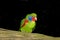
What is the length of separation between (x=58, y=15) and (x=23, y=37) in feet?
7.02

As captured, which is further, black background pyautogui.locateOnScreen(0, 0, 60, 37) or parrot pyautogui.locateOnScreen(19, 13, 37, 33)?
black background pyautogui.locateOnScreen(0, 0, 60, 37)

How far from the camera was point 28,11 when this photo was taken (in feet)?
17.6

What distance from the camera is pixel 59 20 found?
5.23 meters

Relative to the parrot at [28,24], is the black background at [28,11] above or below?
above

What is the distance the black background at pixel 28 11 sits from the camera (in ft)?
16.5

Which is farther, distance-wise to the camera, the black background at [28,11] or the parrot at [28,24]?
the black background at [28,11]

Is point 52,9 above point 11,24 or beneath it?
above

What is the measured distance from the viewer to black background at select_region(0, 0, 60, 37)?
16.5 ft

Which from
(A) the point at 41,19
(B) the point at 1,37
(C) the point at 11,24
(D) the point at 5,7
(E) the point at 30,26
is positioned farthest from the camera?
(D) the point at 5,7

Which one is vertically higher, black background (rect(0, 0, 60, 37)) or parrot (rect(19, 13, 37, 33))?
black background (rect(0, 0, 60, 37))

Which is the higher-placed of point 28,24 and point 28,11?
point 28,11

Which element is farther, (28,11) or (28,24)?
(28,11)

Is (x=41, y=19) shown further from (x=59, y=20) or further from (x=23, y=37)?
(x=23, y=37)

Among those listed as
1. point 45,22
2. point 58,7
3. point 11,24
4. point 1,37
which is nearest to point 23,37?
point 1,37
